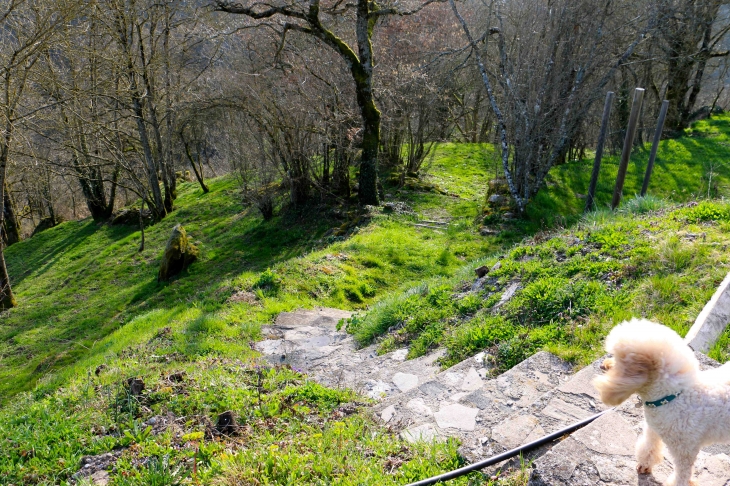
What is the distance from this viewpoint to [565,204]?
12523 mm

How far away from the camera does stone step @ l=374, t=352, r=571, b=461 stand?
11.6 feet

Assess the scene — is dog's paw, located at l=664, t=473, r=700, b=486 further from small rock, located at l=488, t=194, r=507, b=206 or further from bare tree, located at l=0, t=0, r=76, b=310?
bare tree, located at l=0, t=0, r=76, b=310

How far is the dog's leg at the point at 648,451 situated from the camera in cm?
250

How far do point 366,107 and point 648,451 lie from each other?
12.1 metres

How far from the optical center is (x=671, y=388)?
2324mm

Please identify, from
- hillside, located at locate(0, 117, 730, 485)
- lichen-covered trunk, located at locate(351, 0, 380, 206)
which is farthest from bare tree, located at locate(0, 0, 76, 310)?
lichen-covered trunk, located at locate(351, 0, 380, 206)

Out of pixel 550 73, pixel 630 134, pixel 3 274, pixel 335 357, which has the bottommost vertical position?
pixel 3 274

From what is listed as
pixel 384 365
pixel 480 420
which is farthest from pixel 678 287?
pixel 384 365

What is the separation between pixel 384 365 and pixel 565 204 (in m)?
9.07

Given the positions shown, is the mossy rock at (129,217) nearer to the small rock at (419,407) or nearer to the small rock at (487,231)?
A: the small rock at (487,231)

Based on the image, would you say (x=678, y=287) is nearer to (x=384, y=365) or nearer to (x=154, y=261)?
(x=384, y=365)

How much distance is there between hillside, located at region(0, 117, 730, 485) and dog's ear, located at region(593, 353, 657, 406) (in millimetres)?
857

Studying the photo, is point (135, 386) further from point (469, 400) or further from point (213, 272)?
point (213, 272)

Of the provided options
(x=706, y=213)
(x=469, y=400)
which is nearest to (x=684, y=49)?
(x=706, y=213)
